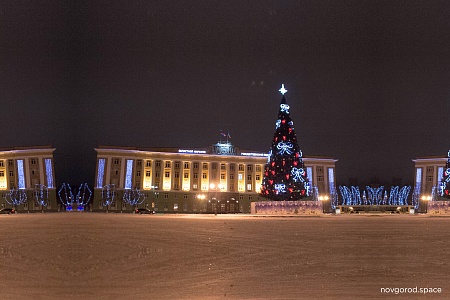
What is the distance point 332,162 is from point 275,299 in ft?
446

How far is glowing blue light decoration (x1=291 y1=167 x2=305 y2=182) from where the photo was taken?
241 feet

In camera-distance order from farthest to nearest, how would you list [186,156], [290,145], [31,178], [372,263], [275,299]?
1. [186,156]
2. [31,178]
3. [290,145]
4. [372,263]
5. [275,299]

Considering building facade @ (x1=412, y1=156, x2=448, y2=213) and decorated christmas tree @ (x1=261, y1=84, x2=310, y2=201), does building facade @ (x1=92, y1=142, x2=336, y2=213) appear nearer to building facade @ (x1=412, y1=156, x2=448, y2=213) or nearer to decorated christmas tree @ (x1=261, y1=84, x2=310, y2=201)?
building facade @ (x1=412, y1=156, x2=448, y2=213)

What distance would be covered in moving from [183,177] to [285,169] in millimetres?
57817

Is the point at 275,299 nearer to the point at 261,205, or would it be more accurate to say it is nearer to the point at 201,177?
the point at 261,205

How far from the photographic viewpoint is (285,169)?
73.6 m

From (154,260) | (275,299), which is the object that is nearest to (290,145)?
(154,260)

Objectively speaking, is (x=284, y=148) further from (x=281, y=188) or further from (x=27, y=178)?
(x=27, y=178)

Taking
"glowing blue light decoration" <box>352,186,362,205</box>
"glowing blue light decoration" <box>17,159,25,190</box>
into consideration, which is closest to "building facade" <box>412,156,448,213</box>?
"glowing blue light decoration" <box>352,186,362,205</box>

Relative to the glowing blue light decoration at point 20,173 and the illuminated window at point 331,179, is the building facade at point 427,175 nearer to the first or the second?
the illuminated window at point 331,179

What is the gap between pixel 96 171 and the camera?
399 feet

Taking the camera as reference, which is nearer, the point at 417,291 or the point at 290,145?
the point at 417,291

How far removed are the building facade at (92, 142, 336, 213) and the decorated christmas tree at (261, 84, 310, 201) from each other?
45543mm

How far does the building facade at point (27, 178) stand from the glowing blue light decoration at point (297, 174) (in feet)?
187
